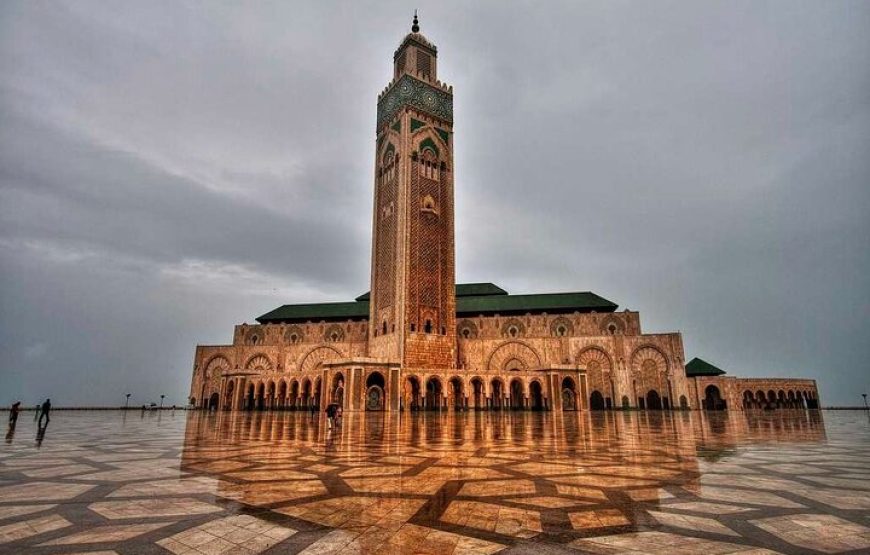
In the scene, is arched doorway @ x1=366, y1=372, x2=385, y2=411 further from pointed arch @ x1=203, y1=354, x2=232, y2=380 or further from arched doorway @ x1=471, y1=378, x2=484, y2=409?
pointed arch @ x1=203, y1=354, x2=232, y2=380

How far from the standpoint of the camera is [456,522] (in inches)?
118

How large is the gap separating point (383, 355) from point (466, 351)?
9.51 meters

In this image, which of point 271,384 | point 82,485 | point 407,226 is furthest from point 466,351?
point 82,485

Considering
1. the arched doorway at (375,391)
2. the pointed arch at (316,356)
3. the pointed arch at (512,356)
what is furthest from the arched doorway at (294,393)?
the pointed arch at (512,356)

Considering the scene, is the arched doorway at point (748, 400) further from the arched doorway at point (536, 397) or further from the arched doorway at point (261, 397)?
the arched doorway at point (261, 397)

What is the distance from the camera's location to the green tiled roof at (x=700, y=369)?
41.4 metres

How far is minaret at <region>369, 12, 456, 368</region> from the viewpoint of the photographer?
114 feet

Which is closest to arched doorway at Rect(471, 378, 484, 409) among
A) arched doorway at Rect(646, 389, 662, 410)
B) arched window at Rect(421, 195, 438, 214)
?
arched window at Rect(421, 195, 438, 214)

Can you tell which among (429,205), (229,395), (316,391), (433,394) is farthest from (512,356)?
(229,395)

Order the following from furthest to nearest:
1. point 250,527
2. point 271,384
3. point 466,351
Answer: point 466,351
point 271,384
point 250,527

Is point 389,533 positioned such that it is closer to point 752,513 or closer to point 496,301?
point 752,513

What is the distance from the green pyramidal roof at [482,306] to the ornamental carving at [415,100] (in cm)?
1853

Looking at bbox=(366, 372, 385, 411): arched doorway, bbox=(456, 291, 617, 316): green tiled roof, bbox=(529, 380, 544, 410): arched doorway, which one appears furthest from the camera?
bbox=(456, 291, 617, 316): green tiled roof

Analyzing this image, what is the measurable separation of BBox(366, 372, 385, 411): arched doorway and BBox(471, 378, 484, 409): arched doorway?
266 inches
